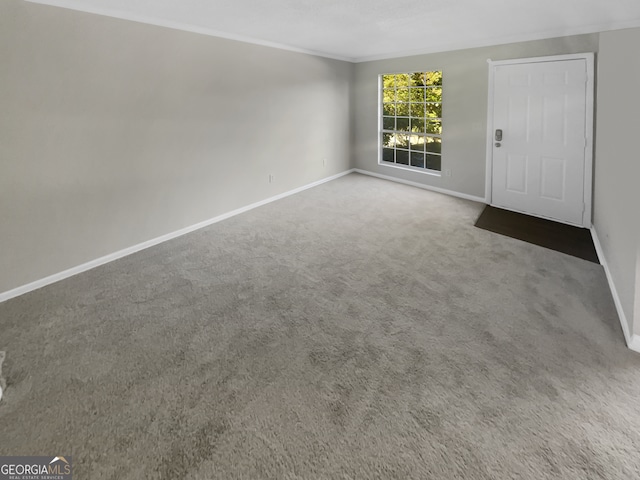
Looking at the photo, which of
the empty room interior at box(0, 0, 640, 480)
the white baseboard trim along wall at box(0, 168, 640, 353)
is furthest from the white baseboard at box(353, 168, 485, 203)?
the empty room interior at box(0, 0, 640, 480)

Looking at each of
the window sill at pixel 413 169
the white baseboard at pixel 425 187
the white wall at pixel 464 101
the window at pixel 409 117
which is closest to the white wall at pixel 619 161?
the white wall at pixel 464 101

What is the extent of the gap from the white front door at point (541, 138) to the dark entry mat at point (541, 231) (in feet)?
0.82

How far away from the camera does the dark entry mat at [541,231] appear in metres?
3.90

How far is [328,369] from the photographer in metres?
2.20

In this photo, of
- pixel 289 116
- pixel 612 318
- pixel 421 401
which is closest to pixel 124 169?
pixel 289 116

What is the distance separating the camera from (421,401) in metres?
1.95

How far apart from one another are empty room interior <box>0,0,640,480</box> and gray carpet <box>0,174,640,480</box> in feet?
0.05

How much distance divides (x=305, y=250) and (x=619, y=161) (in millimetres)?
2712

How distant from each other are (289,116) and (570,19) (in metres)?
3.57

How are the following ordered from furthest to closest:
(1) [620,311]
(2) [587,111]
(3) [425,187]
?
(3) [425,187], (2) [587,111], (1) [620,311]

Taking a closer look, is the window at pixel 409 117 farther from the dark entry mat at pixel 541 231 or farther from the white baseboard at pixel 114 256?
the white baseboard at pixel 114 256

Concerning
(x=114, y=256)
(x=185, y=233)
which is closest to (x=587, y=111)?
(x=185, y=233)

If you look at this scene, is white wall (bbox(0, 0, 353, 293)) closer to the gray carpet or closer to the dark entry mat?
the gray carpet

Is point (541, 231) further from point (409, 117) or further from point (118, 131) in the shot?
point (118, 131)
